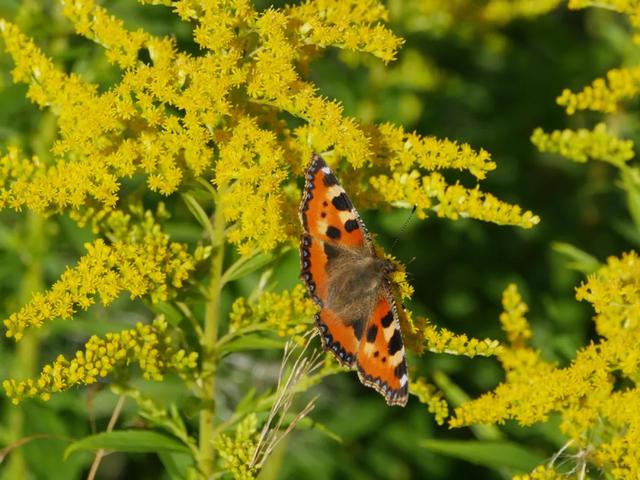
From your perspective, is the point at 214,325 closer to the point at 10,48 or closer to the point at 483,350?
the point at 483,350

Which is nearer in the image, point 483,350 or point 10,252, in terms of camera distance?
point 483,350

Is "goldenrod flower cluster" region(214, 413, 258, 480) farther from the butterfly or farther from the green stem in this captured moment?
the butterfly

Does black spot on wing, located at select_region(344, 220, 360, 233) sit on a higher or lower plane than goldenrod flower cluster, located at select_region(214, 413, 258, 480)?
higher

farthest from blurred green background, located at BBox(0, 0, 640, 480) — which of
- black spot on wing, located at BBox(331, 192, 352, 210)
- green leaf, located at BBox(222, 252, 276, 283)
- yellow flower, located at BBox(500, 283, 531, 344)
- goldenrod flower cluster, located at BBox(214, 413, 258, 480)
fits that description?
goldenrod flower cluster, located at BBox(214, 413, 258, 480)

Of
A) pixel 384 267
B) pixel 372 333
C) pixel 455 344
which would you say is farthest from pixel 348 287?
pixel 455 344

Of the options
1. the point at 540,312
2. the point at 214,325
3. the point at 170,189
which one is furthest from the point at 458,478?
the point at 170,189

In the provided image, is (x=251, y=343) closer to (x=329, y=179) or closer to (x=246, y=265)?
(x=246, y=265)

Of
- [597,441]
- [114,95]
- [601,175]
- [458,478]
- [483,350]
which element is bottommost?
[458,478]

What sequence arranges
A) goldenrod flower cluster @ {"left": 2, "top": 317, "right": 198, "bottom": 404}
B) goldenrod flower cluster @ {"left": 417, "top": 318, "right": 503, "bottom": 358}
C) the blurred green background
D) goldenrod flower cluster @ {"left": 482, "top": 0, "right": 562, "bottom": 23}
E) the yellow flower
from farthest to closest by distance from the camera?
goldenrod flower cluster @ {"left": 482, "top": 0, "right": 562, "bottom": 23}, the blurred green background, the yellow flower, goldenrod flower cluster @ {"left": 417, "top": 318, "right": 503, "bottom": 358}, goldenrod flower cluster @ {"left": 2, "top": 317, "right": 198, "bottom": 404}

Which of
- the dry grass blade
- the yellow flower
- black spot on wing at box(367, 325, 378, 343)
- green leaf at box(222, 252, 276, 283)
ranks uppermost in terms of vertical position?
green leaf at box(222, 252, 276, 283)
